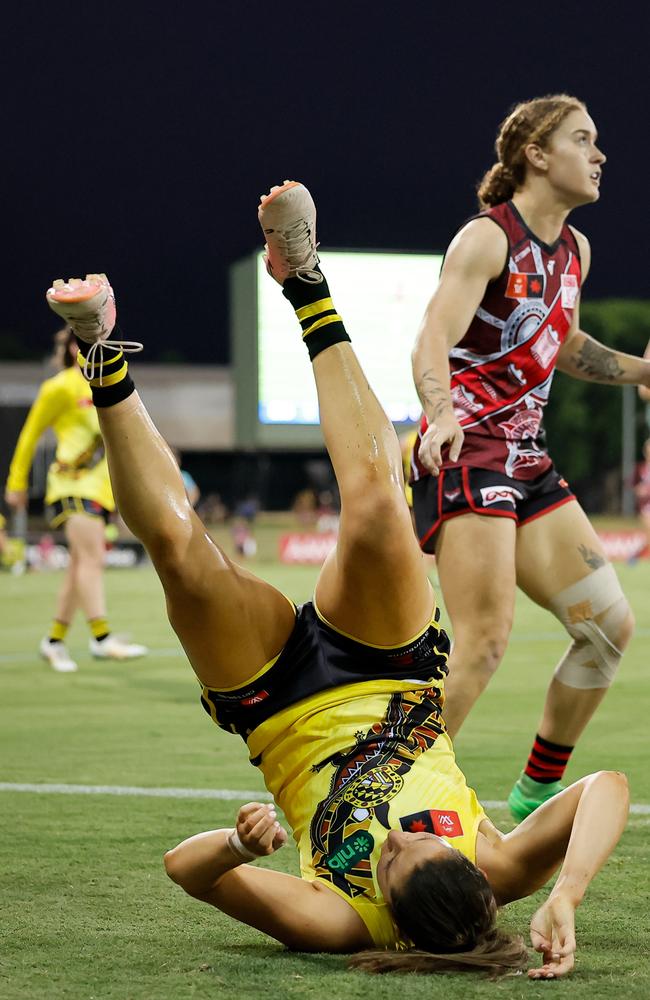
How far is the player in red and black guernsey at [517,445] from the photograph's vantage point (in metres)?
4.50

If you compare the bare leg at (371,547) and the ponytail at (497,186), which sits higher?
the ponytail at (497,186)

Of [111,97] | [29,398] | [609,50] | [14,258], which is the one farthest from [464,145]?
[14,258]

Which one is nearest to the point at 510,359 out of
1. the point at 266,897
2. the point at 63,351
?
the point at 266,897

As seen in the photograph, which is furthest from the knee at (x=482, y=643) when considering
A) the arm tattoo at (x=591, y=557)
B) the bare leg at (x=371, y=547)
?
the bare leg at (x=371, y=547)

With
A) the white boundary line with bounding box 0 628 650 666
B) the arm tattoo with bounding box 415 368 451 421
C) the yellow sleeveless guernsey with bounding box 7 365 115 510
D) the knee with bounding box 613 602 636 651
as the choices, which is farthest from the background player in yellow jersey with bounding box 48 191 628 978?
the white boundary line with bounding box 0 628 650 666

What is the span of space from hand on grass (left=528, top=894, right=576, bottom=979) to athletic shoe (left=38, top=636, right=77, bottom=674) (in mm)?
6911

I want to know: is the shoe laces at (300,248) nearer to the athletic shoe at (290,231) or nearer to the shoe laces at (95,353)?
the athletic shoe at (290,231)

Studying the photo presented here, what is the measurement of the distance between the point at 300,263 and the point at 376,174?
6071 centimetres

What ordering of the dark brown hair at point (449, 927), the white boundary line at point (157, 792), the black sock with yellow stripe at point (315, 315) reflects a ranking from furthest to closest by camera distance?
1. the white boundary line at point (157, 792)
2. the black sock with yellow stripe at point (315, 315)
3. the dark brown hair at point (449, 927)

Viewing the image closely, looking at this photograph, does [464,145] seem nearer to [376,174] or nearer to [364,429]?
[376,174]

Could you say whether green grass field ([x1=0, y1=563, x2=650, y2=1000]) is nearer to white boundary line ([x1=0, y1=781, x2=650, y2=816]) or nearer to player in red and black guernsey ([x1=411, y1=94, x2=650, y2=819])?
white boundary line ([x1=0, y1=781, x2=650, y2=816])

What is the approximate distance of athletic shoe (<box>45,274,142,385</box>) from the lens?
344 centimetres

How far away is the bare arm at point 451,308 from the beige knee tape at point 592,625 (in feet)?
2.60

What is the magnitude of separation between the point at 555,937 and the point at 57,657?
7.21m
